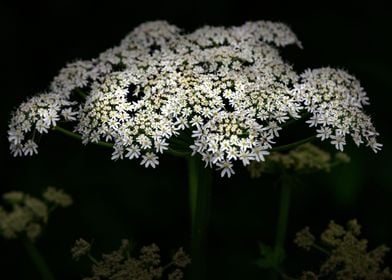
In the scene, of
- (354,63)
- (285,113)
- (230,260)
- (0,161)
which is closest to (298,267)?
(230,260)

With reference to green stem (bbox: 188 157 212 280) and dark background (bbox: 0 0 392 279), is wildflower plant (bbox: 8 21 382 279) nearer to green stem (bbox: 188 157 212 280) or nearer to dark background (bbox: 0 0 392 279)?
green stem (bbox: 188 157 212 280)

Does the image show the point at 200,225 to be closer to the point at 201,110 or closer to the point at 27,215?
the point at 201,110

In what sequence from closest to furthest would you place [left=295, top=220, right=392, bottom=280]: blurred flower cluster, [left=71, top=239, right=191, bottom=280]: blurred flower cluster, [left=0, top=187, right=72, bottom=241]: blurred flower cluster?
[left=71, top=239, right=191, bottom=280]: blurred flower cluster < [left=295, top=220, right=392, bottom=280]: blurred flower cluster < [left=0, top=187, right=72, bottom=241]: blurred flower cluster

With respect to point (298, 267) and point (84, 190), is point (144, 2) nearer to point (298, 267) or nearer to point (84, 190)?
point (84, 190)

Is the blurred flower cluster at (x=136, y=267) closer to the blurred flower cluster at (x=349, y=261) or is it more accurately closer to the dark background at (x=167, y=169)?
the blurred flower cluster at (x=349, y=261)

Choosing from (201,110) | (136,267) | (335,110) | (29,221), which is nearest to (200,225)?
(136,267)

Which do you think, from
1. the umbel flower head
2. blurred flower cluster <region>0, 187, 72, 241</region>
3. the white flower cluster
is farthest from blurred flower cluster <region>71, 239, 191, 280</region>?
the white flower cluster

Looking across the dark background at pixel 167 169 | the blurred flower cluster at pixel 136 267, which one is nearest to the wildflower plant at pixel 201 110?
the blurred flower cluster at pixel 136 267
